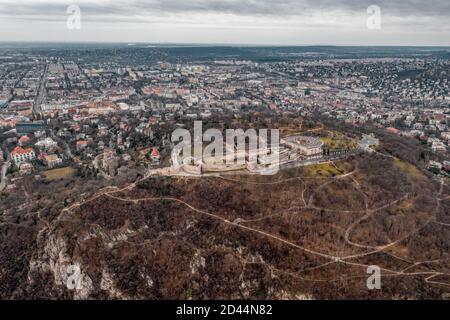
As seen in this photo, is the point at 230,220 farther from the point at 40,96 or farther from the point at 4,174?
the point at 40,96

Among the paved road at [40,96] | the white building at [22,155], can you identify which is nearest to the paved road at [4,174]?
the white building at [22,155]

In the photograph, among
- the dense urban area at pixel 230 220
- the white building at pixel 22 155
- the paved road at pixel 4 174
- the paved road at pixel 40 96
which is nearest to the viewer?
the dense urban area at pixel 230 220

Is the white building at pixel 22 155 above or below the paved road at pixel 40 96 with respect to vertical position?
below

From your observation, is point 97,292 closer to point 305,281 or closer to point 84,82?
point 305,281

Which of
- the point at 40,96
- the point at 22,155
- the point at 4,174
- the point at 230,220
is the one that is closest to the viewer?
the point at 230,220

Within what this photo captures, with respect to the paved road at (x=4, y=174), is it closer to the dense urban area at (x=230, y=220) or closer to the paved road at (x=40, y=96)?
the dense urban area at (x=230, y=220)

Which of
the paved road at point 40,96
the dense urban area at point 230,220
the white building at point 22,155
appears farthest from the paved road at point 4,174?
the paved road at point 40,96

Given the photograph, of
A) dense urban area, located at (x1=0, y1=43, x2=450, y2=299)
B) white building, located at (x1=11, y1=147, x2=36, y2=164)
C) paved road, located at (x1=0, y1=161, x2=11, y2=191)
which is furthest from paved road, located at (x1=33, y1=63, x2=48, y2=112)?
dense urban area, located at (x1=0, y1=43, x2=450, y2=299)

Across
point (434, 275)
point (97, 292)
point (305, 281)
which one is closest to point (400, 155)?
point (434, 275)

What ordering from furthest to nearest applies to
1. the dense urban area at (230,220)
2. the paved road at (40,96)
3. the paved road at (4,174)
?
1. the paved road at (40,96)
2. the paved road at (4,174)
3. the dense urban area at (230,220)

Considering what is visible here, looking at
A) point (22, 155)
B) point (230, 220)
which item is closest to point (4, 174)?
point (22, 155)

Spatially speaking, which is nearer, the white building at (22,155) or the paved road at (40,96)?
the white building at (22,155)
